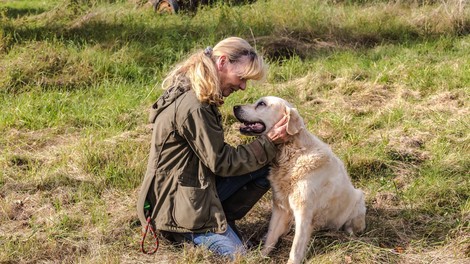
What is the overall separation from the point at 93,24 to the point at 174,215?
235 inches

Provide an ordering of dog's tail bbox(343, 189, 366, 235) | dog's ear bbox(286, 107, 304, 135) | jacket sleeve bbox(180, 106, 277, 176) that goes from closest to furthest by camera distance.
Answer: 1. jacket sleeve bbox(180, 106, 277, 176)
2. dog's ear bbox(286, 107, 304, 135)
3. dog's tail bbox(343, 189, 366, 235)

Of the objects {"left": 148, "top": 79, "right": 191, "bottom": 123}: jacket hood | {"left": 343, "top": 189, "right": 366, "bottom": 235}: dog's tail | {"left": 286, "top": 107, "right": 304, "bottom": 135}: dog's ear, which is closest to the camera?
{"left": 148, "top": 79, "right": 191, "bottom": 123}: jacket hood

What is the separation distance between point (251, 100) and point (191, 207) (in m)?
2.99

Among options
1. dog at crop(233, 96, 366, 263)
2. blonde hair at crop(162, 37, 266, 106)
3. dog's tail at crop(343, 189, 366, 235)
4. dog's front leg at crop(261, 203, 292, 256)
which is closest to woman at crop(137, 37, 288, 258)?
blonde hair at crop(162, 37, 266, 106)

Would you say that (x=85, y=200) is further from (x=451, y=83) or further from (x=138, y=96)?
(x=451, y=83)

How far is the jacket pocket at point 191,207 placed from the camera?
374cm

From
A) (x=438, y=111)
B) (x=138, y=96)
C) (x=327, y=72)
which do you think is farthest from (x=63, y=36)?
(x=438, y=111)

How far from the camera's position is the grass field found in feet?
13.8

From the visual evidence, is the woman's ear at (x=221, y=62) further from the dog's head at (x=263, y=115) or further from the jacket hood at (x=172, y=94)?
the dog's head at (x=263, y=115)

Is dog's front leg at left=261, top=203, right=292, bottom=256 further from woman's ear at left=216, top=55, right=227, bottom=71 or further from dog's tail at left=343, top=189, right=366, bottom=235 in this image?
woman's ear at left=216, top=55, right=227, bottom=71

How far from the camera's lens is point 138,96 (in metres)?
6.75

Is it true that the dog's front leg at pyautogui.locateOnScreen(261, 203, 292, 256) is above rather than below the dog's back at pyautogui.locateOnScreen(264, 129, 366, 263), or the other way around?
below

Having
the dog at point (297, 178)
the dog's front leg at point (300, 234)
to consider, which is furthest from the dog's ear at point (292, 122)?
the dog's front leg at point (300, 234)

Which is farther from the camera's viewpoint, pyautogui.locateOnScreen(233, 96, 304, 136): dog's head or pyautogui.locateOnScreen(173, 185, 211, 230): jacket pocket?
pyautogui.locateOnScreen(233, 96, 304, 136): dog's head
